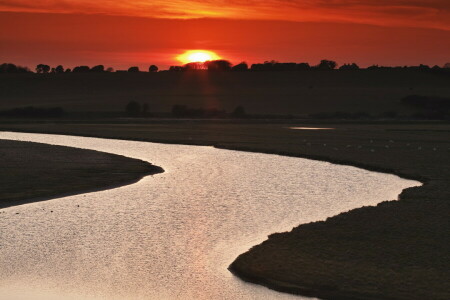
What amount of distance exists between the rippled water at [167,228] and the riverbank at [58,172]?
1255mm

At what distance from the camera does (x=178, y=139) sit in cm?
6975

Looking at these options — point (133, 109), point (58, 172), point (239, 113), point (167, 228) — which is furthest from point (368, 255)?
point (133, 109)

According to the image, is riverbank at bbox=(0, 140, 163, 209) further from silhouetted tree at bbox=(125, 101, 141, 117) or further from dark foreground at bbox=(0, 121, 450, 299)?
silhouetted tree at bbox=(125, 101, 141, 117)

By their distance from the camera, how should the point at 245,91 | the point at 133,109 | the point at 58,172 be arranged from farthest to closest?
the point at 245,91 → the point at 133,109 → the point at 58,172

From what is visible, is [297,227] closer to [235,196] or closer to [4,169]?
[235,196]

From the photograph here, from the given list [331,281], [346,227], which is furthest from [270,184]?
[331,281]

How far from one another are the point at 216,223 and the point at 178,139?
4648cm

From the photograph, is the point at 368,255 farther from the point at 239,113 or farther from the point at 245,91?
the point at 245,91

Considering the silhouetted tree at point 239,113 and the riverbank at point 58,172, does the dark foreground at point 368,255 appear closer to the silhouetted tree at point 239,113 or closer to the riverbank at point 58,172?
the riverbank at point 58,172

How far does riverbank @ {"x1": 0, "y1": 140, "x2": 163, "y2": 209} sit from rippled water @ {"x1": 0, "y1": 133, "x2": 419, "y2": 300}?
1255mm

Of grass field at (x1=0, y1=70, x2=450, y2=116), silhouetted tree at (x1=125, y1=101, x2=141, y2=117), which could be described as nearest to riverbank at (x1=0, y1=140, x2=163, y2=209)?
silhouetted tree at (x1=125, y1=101, x2=141, y2=117)

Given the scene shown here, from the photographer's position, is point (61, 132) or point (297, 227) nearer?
point (297, 227)

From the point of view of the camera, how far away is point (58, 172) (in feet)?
125

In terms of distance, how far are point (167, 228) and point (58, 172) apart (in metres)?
16.9
